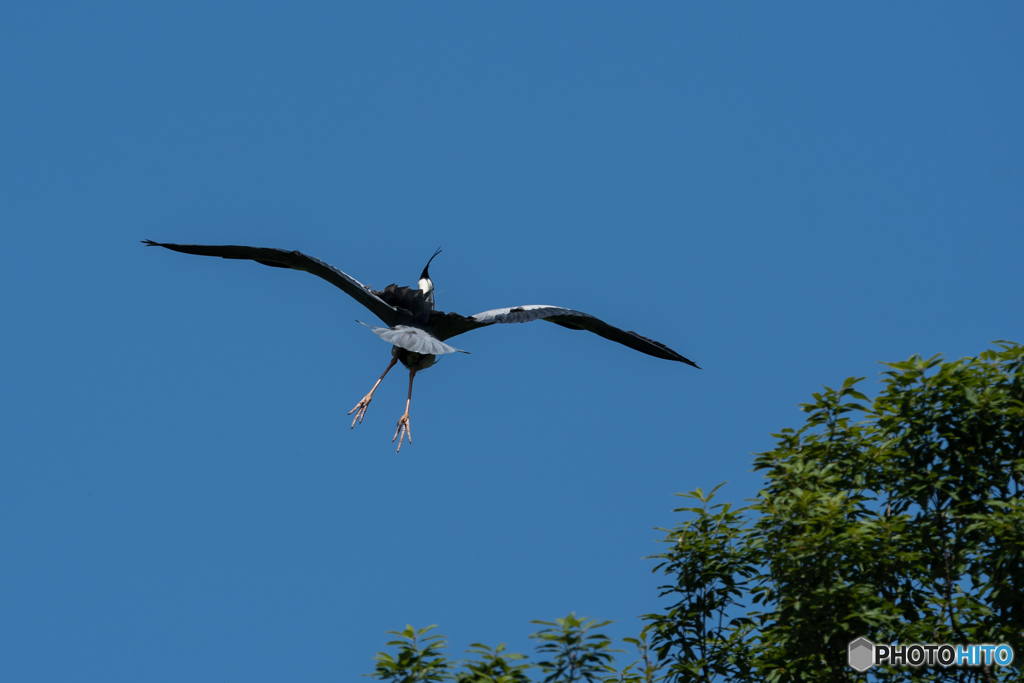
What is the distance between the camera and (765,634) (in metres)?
8.22

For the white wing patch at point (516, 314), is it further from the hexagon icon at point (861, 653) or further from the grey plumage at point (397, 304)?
the hexagon icon at point (861, 653)

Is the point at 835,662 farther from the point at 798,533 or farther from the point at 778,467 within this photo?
the point at 778,467

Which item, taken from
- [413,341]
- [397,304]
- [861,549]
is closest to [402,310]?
[397,304]

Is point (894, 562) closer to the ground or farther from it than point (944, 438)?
closer to the ground

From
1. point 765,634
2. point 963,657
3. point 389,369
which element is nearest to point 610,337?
point 389,369

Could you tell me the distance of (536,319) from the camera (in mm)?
11031

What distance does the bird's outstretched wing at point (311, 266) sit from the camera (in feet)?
34.5

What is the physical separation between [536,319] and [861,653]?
16.7 ft

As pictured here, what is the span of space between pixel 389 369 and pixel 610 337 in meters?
3.08

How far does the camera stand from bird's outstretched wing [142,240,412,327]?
10.5 metres

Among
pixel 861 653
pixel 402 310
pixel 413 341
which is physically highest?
pixel 402 310

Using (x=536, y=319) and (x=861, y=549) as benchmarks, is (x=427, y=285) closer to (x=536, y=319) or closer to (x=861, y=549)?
(x=536, y=319)

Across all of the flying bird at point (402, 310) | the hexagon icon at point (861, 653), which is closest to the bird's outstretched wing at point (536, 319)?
the flying bird at point (402, 310)

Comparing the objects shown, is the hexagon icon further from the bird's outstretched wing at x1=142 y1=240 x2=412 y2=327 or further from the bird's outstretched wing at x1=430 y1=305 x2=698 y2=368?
the bird's outstretched wing at x1=142 y1=240 x2=412 y2=327
